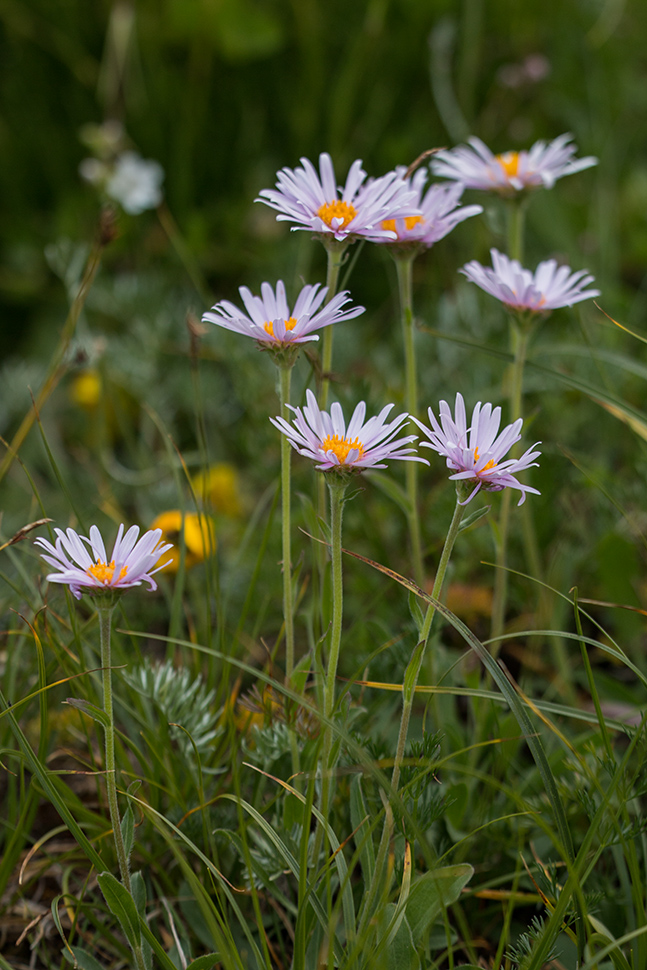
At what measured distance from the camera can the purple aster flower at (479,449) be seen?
0.78 metres

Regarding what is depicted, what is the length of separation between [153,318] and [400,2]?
1.48 metres

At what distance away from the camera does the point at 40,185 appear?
2.77m

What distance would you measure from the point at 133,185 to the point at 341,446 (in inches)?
71.0

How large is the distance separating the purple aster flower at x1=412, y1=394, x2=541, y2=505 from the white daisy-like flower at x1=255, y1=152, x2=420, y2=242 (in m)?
0.22

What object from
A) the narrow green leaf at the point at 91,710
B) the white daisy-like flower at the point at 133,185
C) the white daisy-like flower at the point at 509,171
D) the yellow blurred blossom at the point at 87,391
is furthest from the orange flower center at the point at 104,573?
the white daisy-like flower at the point at 133,185

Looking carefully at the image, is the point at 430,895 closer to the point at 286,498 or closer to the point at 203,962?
the point at 203,962

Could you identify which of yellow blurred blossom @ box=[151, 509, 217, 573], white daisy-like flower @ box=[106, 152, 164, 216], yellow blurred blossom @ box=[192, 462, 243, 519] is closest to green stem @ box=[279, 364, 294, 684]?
yellow blurred blossom @ box=[151, 509, 217, 573]

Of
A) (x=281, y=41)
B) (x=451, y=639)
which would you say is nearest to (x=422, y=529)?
(x=451, y=639)

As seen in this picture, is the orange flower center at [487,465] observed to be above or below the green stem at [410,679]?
above

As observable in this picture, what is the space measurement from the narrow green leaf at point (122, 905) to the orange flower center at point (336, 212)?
73cm

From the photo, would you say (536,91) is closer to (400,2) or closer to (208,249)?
(400,2)

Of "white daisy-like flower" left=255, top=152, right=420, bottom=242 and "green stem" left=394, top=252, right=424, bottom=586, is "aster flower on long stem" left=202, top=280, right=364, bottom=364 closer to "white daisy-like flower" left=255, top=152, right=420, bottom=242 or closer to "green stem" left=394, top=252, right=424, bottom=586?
"white daisy-like flower" left=255, top=152, right=420, bottom=242

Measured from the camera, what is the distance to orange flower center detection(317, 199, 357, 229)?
0.95m

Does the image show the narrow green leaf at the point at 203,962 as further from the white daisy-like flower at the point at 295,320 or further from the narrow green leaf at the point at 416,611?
the white daisy-like flower at the point at 295,320
